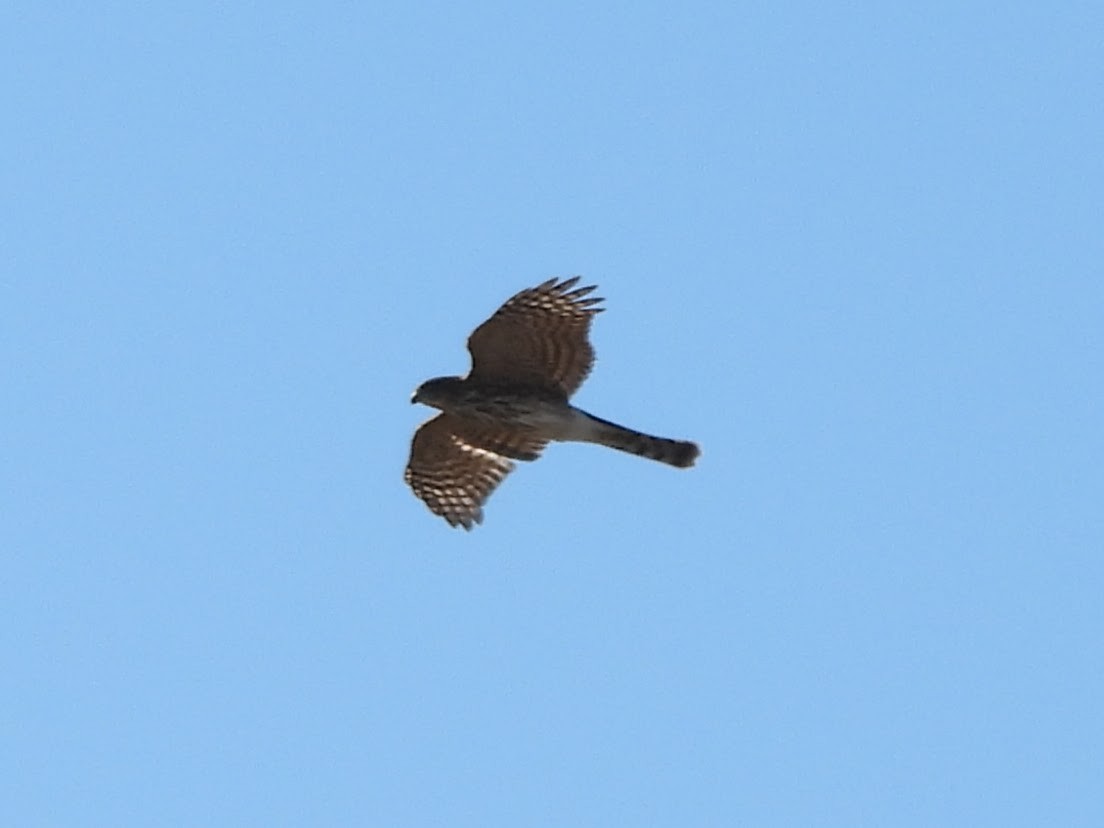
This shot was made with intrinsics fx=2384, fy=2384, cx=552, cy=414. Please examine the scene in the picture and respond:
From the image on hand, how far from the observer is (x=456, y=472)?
64.9 ft

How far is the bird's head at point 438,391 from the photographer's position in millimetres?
18797

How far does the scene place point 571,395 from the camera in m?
18.7

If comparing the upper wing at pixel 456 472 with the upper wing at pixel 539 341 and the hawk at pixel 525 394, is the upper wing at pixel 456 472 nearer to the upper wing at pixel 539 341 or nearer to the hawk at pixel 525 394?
the hawk at pixel 525 394

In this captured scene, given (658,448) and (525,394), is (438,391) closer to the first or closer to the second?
(525,394)

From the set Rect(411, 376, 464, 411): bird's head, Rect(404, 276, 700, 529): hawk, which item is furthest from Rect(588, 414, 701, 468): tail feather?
Rect(411, 376, 464, 411): bird's head

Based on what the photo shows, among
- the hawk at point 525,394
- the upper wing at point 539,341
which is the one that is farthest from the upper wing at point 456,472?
the upper wing at point 539,341

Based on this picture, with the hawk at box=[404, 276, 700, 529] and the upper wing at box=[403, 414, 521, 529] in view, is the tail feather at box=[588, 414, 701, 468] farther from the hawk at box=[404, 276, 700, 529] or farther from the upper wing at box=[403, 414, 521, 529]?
the upper wing at box=[403, 414, 521, 529]

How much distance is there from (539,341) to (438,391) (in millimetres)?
935

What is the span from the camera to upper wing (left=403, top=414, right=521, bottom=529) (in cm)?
1964

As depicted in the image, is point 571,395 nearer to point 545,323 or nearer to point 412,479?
point 545,323

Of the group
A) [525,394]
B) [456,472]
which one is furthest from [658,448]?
[456,472]

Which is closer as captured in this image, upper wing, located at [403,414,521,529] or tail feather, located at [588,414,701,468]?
tail feather, located at [588,414,701,468]

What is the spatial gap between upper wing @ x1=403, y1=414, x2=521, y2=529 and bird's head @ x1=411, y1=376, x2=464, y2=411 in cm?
72

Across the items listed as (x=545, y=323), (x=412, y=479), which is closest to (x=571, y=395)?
(x=545, y=323)
